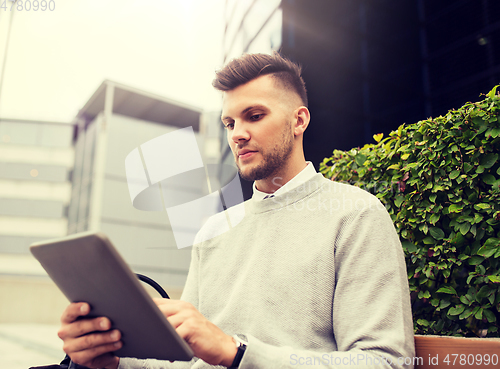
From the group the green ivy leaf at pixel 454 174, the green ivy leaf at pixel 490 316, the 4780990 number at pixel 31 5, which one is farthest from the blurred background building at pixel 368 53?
the green ivy leaf at pixel 490 316

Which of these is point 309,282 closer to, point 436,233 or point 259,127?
point 259,127

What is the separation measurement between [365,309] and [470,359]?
0.79 ft

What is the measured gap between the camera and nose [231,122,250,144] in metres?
1.10

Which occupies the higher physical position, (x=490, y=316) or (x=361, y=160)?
(x=361, y=160)

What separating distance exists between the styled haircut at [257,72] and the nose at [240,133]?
0.15 m

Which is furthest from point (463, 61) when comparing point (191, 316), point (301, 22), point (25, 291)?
point (25, 291)

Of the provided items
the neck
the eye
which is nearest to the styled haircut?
the eye

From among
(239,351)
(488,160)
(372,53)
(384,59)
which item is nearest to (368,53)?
(372,53)

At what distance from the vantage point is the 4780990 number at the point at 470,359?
0.73 m

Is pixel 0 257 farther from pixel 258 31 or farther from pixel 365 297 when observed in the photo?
pixel 365 297

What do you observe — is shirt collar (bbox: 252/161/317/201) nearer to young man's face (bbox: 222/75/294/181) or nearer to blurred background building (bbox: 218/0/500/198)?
young man's face (bbox: 222/75/294/181)

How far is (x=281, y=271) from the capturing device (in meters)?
0.96

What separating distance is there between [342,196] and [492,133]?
0.73 m

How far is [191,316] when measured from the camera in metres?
0.67
